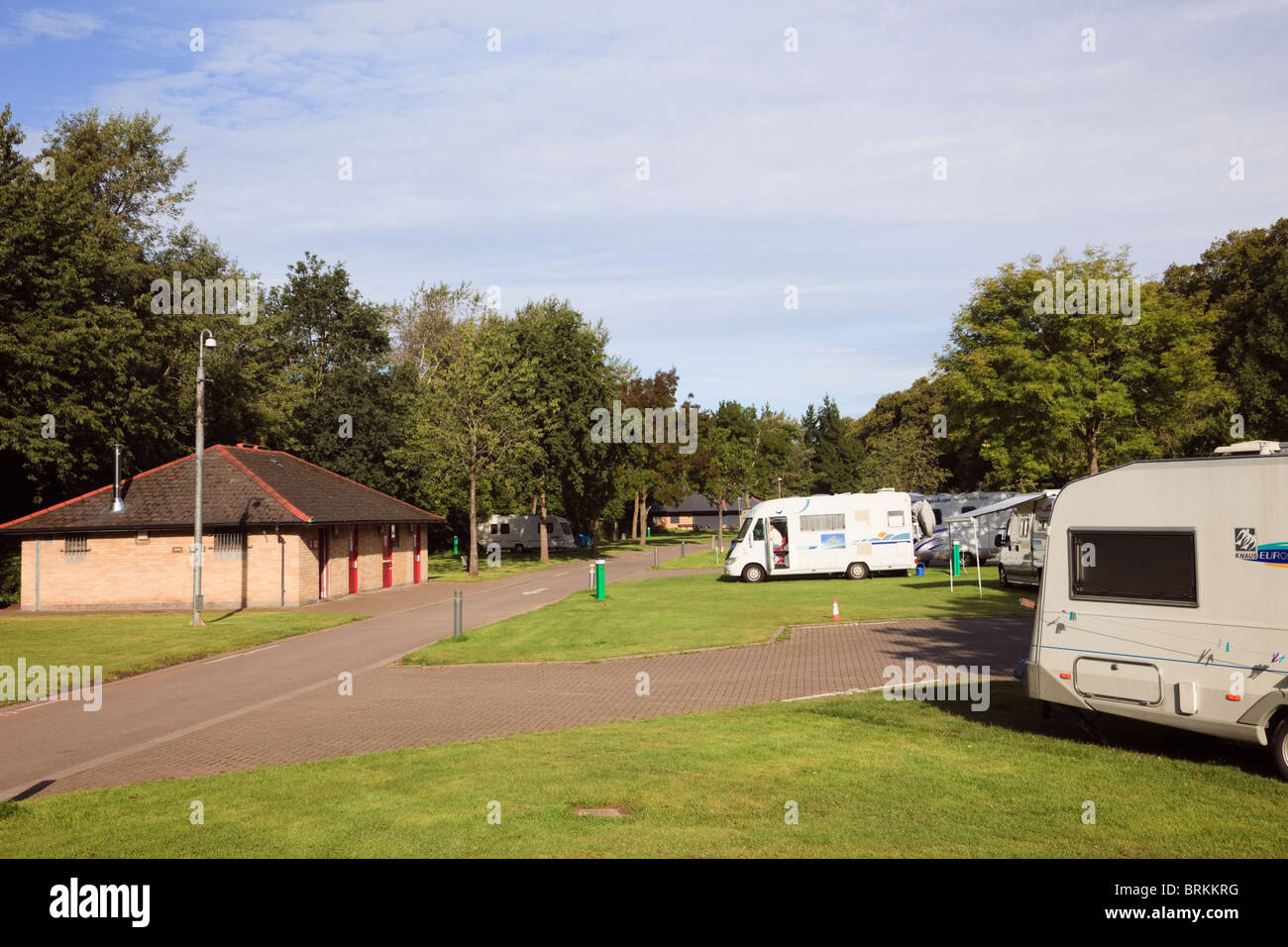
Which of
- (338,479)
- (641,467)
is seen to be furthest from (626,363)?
(338,479)

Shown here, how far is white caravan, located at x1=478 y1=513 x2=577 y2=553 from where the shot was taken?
230 feet

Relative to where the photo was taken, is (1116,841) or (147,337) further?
(147,337)

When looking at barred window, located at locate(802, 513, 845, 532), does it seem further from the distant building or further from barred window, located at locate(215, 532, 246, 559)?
the distant building

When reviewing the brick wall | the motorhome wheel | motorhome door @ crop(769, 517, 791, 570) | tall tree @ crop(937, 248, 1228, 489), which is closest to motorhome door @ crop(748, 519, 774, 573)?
motorhome door @ crop(769, 517, 791, 570)

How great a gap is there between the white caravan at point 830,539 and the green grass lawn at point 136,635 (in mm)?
14281

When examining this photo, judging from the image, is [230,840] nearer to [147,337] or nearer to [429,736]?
[429,736]

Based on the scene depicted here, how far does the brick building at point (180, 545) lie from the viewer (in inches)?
1141

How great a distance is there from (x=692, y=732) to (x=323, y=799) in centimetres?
421

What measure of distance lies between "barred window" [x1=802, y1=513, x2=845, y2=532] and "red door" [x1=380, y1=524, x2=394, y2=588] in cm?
1653

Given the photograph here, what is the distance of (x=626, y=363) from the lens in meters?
77.3

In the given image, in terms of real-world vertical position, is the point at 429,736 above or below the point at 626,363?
below

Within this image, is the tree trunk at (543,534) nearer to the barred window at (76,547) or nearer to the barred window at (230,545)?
the barred window at (230,545)

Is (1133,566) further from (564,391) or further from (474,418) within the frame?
(564,391)

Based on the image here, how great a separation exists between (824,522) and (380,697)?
72.2 ft
